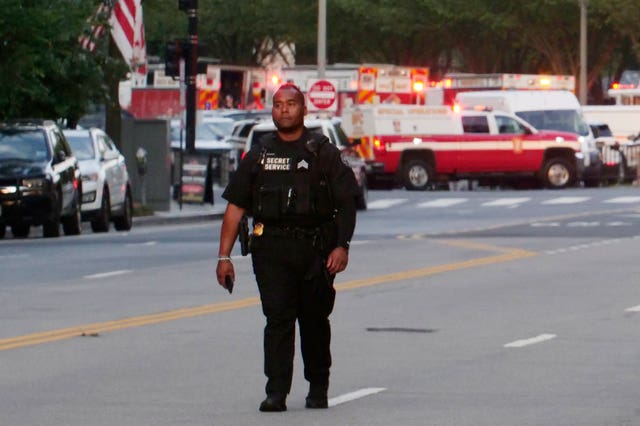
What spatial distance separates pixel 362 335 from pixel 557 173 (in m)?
35.4

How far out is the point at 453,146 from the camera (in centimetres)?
4888

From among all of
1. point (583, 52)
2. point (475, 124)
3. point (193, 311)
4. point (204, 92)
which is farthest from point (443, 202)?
point (204, 92)

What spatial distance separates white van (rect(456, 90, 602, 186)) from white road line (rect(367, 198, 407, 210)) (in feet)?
30.0

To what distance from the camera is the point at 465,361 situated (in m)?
13.0

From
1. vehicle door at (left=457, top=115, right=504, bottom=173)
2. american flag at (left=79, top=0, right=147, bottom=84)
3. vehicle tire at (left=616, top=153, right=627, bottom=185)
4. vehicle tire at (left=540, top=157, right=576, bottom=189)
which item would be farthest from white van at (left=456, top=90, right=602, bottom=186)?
american flag at (left=79, top=0, right=147, bottom=84)

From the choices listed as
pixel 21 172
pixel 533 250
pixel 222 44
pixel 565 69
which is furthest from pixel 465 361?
pixel 222 44

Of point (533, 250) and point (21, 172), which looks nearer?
point (533, 250)

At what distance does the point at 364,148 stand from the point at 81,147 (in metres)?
16.2

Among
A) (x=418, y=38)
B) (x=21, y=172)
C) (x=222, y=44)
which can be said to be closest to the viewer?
(x=21, y=172)

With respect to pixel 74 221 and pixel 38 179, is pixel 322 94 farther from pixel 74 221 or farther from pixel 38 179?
pixel 38 179

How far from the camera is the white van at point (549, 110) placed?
51.1 meters

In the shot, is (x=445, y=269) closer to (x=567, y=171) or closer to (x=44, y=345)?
(x=44, y=345)

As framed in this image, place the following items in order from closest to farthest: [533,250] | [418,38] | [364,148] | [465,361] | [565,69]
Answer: [465,361], [533,250], [364,148], [565,69], [418,38]

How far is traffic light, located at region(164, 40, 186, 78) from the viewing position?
38.8 metres
